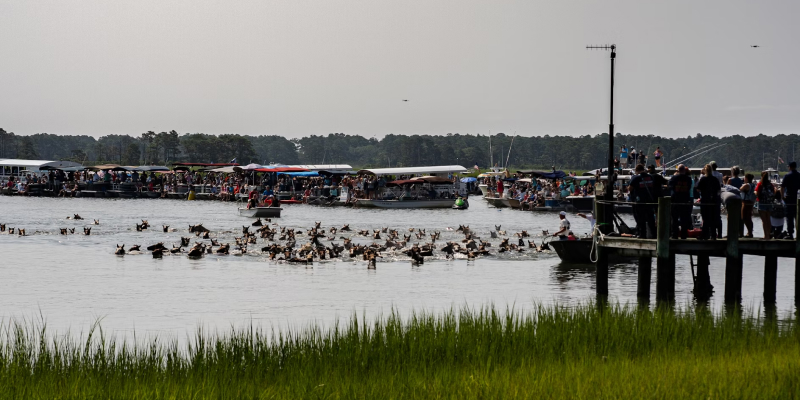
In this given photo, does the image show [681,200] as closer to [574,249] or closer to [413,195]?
[574,249]

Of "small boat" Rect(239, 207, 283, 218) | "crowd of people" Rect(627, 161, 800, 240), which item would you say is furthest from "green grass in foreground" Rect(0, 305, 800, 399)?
"small boat" Rect(239, 207, 283, 218)

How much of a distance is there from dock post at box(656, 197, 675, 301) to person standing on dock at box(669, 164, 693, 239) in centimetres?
66

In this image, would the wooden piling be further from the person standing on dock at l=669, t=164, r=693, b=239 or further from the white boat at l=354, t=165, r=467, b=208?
the white boat at l=354, t=165, r=467, b=208

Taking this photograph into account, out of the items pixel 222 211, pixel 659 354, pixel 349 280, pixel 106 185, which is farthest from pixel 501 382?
pixel 106 185

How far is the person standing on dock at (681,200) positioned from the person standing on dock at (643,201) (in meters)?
0.54

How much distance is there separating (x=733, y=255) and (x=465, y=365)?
32.4ft

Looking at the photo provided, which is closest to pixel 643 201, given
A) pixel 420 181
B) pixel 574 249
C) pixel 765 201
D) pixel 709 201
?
pixel 709 201

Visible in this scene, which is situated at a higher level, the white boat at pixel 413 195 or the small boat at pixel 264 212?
the white boat at pixel 413 195

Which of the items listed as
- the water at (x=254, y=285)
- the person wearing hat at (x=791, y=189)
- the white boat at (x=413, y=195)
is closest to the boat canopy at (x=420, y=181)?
the white boat at (x=413, y=195)

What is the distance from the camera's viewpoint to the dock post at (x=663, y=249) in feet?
73.6

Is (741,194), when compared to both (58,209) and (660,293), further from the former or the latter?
(58,209)

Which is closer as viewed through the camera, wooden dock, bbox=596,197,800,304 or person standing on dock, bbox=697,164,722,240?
wooden dock, bbox=596,197,800,304

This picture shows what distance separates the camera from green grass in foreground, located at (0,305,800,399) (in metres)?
13.1

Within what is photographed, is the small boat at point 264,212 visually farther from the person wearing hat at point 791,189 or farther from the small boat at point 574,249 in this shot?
the person wearing hat at point 791,189
